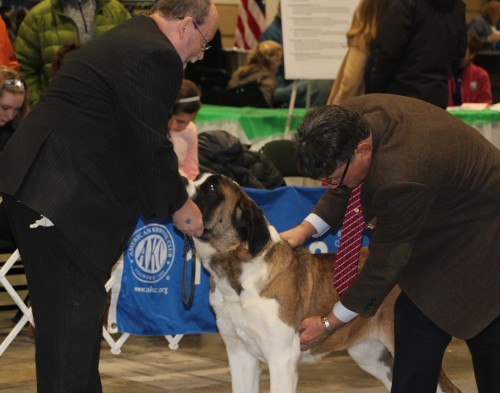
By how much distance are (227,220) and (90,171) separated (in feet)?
3.42

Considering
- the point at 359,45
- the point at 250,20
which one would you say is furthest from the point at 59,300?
the point at 250,20

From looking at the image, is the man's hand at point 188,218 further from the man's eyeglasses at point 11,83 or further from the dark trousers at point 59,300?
the man's eyeglasses at point 11,83

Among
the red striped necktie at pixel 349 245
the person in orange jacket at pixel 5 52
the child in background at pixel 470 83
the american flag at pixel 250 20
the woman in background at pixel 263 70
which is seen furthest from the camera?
the american flag at pixel 250 20

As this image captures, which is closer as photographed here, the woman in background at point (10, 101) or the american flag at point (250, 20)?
the woman in background at point (10, 101)

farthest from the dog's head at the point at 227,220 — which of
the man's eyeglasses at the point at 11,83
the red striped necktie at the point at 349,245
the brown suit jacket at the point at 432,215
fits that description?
the man's eyeglasses at the point at 11,83

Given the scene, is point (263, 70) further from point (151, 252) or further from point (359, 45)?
point (151, 252)

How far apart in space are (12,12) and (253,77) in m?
2.46

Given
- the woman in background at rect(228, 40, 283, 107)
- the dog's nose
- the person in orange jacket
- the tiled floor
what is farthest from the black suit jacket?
the woman in background at rect(228, 40, 283, 107)

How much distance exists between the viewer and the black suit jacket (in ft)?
10.7

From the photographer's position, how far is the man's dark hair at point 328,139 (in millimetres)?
3182

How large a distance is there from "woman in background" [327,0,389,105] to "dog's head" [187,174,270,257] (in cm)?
286

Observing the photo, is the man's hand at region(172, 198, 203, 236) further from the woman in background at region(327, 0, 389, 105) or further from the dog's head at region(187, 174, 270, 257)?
the woman in background at region(327, 0, 389, 105)

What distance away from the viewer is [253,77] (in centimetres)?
995

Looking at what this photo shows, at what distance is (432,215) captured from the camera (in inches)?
138
